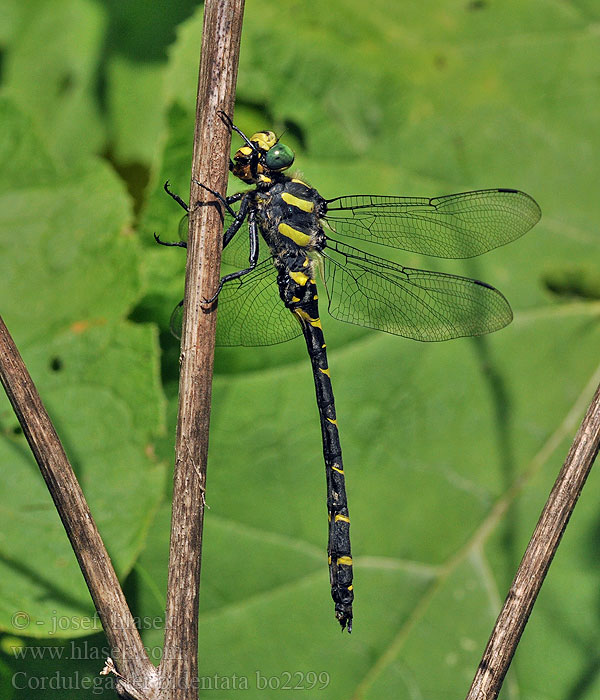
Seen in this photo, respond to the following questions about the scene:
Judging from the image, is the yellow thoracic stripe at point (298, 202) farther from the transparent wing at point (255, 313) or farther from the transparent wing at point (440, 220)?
the transparent wing at point (255, 313)

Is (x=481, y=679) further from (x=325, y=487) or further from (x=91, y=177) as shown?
(x=91, y=177)

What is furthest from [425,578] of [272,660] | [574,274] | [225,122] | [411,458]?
[225,122]

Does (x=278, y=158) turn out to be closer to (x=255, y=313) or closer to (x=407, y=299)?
(x=255, y=313)

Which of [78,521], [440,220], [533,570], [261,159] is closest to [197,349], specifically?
[78,521]

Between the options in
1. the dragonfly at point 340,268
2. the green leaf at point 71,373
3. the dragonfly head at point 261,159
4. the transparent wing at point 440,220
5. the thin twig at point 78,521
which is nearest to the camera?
the thin twig at point 78,521

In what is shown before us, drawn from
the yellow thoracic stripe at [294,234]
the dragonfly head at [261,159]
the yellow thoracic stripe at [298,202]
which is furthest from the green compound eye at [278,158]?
the yellow thoracic stripe at [294,234]
